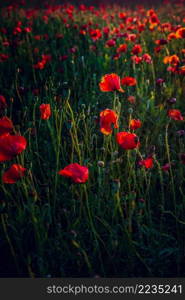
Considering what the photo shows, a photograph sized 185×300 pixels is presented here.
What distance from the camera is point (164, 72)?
256 cm

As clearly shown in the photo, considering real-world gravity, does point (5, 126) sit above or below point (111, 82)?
below

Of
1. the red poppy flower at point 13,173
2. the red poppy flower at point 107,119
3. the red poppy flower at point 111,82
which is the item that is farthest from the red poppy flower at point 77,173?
the red poppy flower at point 111,82

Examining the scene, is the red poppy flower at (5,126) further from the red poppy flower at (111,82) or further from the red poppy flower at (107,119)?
the red poppy flower at (111,82)

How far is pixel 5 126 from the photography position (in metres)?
1.21

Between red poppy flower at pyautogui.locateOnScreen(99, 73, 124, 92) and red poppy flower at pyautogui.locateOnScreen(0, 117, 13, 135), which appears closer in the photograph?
red poppy flower at pyautogui.locateOnScreen(0, 117, 13, 135)

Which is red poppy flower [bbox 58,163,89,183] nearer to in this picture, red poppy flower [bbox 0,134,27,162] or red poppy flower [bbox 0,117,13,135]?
red poppy flower [bbox 0,134,27,162]

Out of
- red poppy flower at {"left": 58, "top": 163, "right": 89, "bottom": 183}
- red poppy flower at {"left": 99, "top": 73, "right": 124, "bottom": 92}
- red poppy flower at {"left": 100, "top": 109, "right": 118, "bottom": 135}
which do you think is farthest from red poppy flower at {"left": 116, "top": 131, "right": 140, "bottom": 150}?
red poppy flower at {"left": 99, "top": 73, "right": 124, "bottom": 92}

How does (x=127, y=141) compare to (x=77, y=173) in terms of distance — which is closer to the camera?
(x=77, y=173)

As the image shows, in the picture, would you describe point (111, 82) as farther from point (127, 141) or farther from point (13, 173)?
point (13, 173)

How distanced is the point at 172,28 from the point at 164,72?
0.53 metres

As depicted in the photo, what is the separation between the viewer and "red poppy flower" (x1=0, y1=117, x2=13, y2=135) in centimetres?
121

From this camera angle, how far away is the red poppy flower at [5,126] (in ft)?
3.96

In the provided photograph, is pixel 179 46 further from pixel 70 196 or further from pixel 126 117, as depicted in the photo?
pixel 70 196

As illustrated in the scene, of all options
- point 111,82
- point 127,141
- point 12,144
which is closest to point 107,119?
point 127,141
